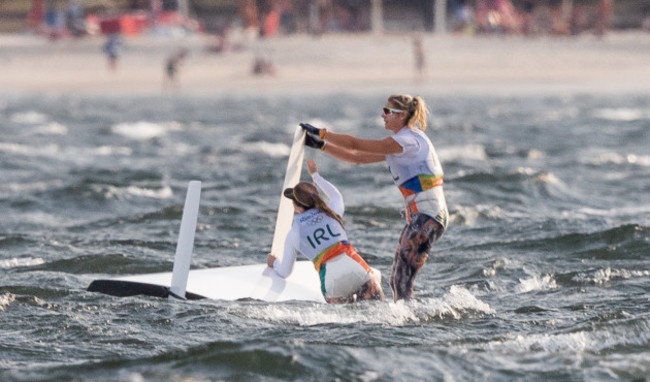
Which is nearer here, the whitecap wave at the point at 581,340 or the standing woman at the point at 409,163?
the whitecap wave at the point at 581,340

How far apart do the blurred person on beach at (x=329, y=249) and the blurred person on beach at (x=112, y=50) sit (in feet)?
156

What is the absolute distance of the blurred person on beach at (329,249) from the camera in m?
9.71

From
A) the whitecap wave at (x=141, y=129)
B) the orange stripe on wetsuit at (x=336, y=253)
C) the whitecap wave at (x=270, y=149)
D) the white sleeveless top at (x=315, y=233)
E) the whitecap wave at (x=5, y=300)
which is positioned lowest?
the whitecap wave at (x=141, y=129)

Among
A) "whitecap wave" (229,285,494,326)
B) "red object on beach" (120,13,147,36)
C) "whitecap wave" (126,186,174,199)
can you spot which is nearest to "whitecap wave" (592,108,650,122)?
"whitecap wave" (126,186,174,199)

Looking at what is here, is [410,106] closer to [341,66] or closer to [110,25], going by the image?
[341,66]

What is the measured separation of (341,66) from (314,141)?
157 feet

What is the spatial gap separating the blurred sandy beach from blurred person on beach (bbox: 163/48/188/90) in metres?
0.43

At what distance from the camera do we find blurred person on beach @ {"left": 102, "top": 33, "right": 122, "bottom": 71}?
55781 mm

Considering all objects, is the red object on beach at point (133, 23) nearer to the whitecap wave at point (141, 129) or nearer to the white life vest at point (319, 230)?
the whitecap wave at point (141, 129)

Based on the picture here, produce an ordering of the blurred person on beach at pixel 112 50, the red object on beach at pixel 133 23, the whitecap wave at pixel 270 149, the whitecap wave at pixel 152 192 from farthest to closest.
A: the red object on beach at pixel 133 23 → the blurred person on beach at pixel 112 50 → the whitecap wave at pixel 270 149 → the whitecap wave at pixel 152 192

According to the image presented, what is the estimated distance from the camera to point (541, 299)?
11172 mm

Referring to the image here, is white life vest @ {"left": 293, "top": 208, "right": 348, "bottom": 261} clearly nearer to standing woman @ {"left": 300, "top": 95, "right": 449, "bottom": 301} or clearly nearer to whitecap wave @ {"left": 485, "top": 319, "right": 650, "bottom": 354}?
standing woman @ {"left": 300, "top": 95, "right": 449, "bottom": 301}

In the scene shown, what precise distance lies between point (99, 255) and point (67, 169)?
34.5ft

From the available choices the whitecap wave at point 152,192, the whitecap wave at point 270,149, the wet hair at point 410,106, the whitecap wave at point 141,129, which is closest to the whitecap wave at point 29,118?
the whitecap wave at point 141,129
